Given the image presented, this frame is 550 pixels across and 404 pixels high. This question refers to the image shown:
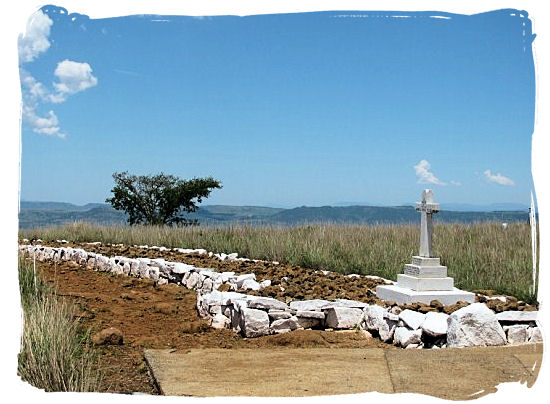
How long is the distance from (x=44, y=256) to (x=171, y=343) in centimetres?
852

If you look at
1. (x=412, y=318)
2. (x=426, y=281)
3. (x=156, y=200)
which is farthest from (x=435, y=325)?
(x=156, y=200)

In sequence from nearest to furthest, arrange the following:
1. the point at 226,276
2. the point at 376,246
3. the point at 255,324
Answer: the point at 255,324, the point at 226,276, the point at 376,246

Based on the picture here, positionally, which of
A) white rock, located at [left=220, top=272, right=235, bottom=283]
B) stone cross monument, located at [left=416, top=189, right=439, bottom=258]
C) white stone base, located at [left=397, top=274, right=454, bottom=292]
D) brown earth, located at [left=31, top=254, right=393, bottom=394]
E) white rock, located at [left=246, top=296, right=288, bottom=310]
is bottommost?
brown earth, located at [left=31, top=254, right=393, bottom=394]

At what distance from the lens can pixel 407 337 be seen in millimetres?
6098

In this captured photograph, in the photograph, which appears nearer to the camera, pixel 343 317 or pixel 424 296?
pixel 343 317

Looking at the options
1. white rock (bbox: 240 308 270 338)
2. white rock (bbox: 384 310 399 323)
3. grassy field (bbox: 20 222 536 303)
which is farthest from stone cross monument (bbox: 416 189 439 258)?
white rock (bbox: 240 308 270 338)

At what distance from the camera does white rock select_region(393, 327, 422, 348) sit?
6.08 metres

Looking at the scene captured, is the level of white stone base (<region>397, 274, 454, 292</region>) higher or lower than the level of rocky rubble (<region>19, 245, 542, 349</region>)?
higher

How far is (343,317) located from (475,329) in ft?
4.61

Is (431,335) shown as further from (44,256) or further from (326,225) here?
(44,256)

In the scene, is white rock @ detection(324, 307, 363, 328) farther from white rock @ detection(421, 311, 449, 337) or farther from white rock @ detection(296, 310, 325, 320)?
white rock @ detection(421, 311, 449, 337)

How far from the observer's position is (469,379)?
4.55 meters

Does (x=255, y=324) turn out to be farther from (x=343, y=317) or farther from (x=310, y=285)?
(x=310, y=285)

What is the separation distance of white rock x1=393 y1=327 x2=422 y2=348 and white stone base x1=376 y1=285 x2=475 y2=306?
1090mm
